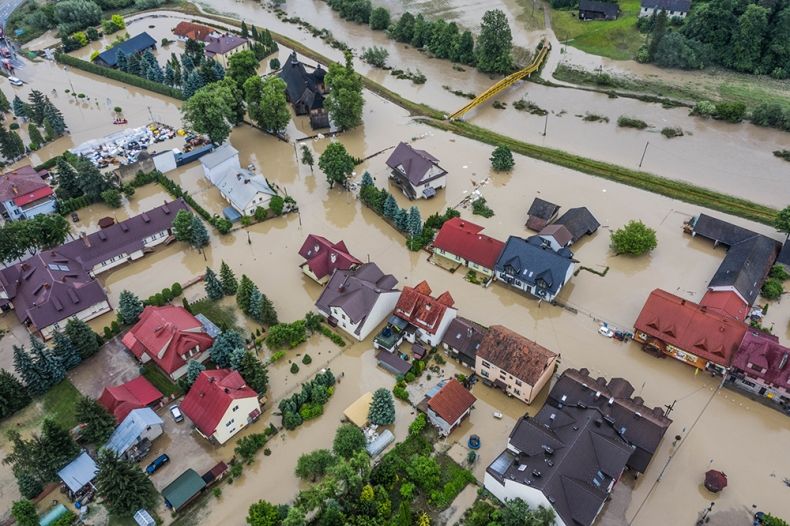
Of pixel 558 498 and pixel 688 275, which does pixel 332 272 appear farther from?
pixel 688 275

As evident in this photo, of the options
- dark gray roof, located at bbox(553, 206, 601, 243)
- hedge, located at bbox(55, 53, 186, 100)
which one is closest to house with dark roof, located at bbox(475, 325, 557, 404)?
dark gray roof, located at bbox(553, 206, 601, 243)

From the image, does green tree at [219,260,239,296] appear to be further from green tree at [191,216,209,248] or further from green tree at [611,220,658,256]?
green tree at [611,220,658,256]

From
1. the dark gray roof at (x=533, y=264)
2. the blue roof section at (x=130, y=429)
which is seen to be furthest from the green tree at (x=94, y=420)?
the dark gray roof at (x=533, y=264)

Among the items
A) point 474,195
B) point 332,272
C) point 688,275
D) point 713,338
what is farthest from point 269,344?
point 688,275

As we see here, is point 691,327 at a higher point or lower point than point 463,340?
higher

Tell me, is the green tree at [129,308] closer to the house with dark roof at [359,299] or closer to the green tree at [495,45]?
the house with dark roof at [359,299]

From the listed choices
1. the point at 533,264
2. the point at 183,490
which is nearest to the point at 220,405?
the point at 183,490

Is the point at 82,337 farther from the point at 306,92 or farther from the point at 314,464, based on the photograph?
the point at 306,92
